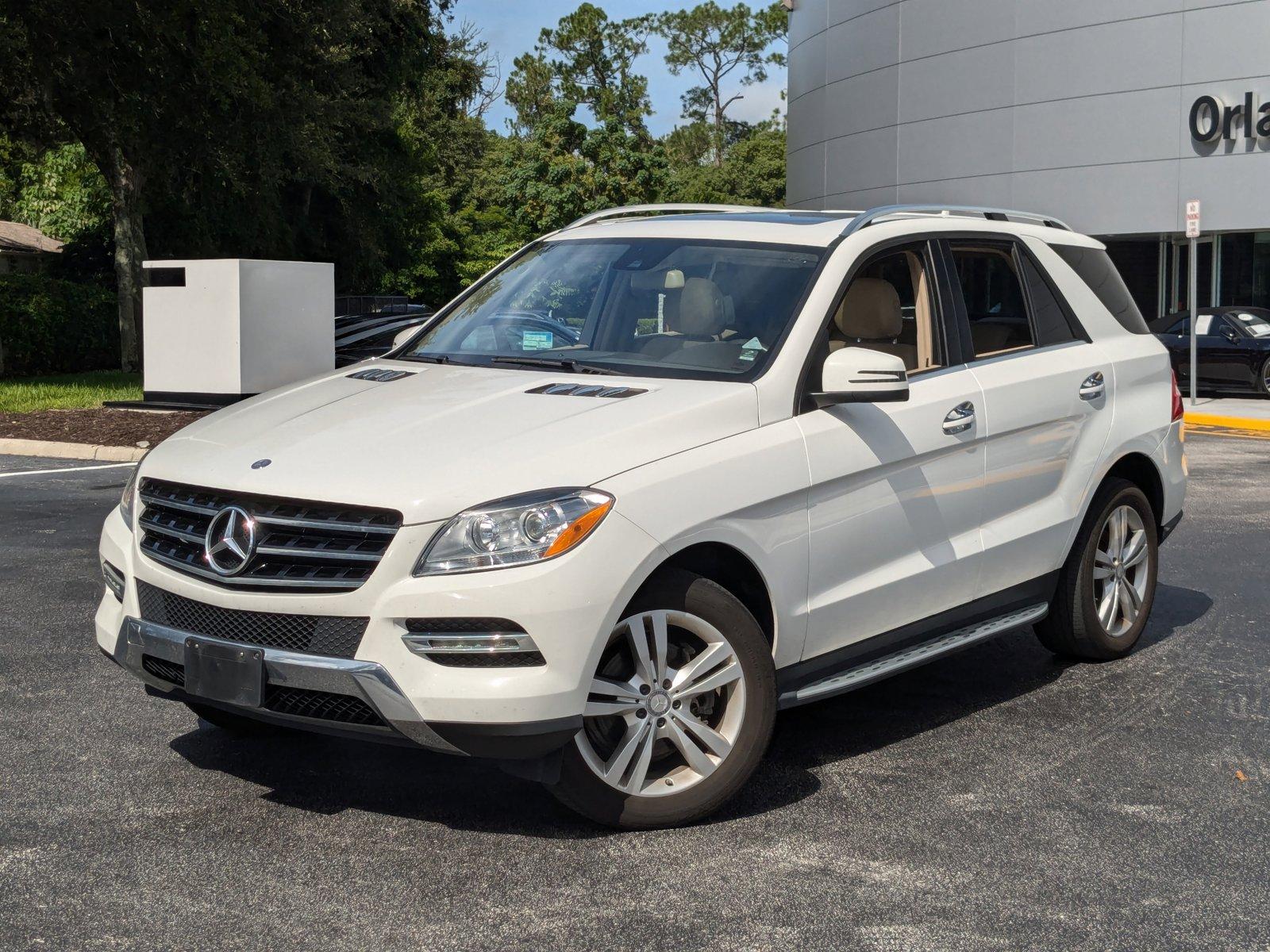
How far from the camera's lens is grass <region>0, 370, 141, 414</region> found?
741 inches

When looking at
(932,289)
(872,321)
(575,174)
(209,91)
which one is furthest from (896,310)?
(575,174)

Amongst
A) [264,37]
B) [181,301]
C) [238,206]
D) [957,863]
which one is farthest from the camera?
[238,206]

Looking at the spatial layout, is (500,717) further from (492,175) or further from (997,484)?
(492,175)

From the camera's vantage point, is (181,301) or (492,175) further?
(492,175)

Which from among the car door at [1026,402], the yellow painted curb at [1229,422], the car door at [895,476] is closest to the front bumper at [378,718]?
the car door at [895,476]

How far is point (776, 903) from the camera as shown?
3.81 m

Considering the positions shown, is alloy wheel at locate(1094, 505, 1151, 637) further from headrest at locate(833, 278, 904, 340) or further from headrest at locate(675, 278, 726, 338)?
headrest at locate(675, 278, 726, 338)

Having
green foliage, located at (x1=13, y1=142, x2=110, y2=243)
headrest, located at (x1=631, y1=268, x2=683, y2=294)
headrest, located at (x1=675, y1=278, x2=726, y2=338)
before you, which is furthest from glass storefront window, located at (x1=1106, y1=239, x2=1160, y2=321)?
headrest, located at (x1=675, y1=278, x2=726, y2=338)

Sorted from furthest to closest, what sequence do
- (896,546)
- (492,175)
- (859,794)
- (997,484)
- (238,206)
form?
(492,175), (238,206), (997,484), (896,546), (859,794)

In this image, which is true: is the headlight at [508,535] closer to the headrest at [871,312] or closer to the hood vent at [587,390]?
the hood vent at [587,390]

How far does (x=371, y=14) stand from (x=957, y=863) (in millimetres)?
25038

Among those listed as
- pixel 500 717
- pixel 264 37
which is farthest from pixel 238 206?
pixel 500 717

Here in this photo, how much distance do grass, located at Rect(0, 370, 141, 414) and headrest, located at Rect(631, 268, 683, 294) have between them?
14.4 metres

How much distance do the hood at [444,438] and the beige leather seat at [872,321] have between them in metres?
0.82
